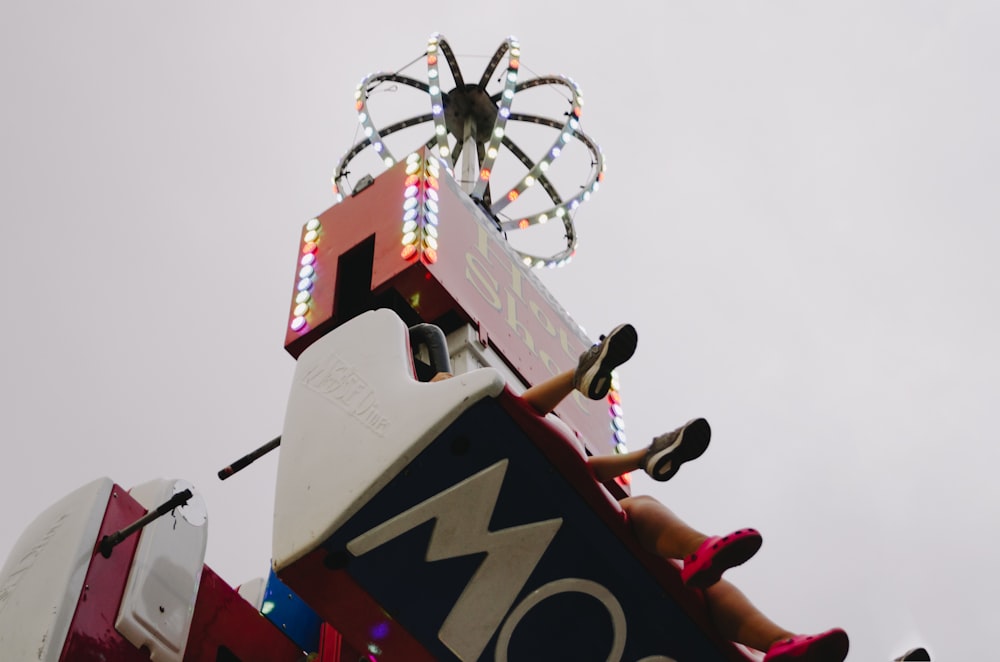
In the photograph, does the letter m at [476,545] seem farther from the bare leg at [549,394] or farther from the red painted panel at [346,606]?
the bare leg at [549,394]

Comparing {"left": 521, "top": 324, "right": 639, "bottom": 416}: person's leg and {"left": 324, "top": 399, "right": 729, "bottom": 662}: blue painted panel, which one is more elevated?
{"left": 521, "top": 324, "right": 639, "bottom": 416}: person's leg

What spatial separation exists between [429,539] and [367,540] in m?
0.30

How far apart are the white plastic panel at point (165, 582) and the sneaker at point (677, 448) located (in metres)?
3.19

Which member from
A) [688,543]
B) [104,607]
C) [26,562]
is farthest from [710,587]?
[26,562]

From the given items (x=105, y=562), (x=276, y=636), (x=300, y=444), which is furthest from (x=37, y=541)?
(x=300, y=444)

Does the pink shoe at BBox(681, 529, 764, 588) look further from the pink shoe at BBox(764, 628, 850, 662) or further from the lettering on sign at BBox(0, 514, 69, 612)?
the lettering on sign at BBox(0, 514, 69, 612)

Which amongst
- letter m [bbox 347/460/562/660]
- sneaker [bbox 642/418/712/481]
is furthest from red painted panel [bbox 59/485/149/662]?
sneaker [bbox 642/418/712/481]

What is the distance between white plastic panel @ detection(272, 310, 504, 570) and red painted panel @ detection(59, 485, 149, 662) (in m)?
1.52

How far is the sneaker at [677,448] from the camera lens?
5641 millimetres

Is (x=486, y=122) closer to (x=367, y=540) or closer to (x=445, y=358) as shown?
(x=445, y=358)

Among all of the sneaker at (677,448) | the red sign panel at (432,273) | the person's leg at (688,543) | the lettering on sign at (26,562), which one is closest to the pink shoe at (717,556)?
the person's leg at (688,543)

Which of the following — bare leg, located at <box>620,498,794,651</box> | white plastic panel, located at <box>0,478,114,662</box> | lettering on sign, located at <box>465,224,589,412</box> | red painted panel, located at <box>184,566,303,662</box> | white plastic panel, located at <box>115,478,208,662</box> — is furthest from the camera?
lettering on sign, located at <box>465,224,589,412</box>

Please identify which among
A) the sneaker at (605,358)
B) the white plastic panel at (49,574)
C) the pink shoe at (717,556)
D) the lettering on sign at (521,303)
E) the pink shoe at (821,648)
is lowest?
the pink shoe at (821,648)

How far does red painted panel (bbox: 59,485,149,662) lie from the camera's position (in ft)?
21.6
